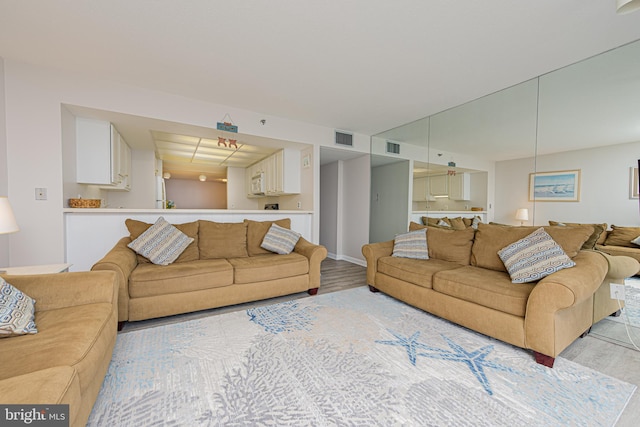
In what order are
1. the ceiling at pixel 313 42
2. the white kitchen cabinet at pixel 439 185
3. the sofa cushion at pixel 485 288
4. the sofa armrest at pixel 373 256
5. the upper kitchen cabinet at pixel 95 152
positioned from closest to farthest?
1. the ceiling at pixel 313 42
2. the sofa cushion at pixel 485 288
3. the upper kitchen cabinet at pixel 95 152
4. the sofa armrest at pixel 373 256
5. the white kitchen cabinet at pixel 439 185

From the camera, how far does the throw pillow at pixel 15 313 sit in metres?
1.29

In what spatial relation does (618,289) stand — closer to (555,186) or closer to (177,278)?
(555,186)

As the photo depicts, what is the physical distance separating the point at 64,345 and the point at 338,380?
1452mm

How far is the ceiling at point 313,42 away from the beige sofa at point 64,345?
1.94 meters

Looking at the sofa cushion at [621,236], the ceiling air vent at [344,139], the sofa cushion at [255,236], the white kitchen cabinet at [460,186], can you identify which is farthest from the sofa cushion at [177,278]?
the sofa cushion at [621,236]

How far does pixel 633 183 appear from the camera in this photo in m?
2.29

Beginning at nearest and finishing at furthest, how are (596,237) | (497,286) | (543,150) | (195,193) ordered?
(497,286)
(596,237)
(543,150)
(195,193)

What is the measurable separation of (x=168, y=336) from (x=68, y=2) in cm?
257

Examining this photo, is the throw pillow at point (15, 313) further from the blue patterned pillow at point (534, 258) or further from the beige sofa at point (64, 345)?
the blue patterned pillow at point (534, 258)

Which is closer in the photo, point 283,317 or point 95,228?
point 283,317

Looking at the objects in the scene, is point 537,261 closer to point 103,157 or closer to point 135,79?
point 135,79

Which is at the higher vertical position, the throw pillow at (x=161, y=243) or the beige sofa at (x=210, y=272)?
the throw pillow at (x=161, y=243)

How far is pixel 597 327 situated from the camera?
A: 2.38 metres

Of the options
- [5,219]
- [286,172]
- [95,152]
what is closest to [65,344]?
[5,219]
